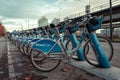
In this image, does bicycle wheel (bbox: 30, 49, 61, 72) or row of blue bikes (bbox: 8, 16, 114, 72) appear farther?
bicycle wheel (bbox: 30, 49, 61, 72)

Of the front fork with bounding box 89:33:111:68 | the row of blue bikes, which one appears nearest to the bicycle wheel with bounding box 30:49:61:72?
the row of blue bikes

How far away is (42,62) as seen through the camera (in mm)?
6648

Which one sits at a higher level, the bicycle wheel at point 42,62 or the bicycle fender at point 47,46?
the bicycle fender at point 47,46

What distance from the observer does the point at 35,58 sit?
6.70m

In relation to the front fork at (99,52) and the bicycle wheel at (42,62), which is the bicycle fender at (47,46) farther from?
the front fork at (99,52)

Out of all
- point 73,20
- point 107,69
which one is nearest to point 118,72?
point 107,69

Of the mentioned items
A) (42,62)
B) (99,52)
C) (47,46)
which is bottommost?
(42,62)

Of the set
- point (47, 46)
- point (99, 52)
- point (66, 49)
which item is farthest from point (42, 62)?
point (99, 52)

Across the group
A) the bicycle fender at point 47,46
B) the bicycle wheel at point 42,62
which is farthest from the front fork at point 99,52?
the bicycle wheel at point 42,62

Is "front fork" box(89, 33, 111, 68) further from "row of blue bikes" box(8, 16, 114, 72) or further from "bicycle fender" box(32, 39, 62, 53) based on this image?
"bicycle fender" box(32, 39, 62, 53)

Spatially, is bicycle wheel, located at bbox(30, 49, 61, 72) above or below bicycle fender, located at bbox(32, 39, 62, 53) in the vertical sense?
below

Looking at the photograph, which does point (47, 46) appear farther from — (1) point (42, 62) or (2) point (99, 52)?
(2) point (99, 52)

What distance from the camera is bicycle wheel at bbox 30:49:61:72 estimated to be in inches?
240

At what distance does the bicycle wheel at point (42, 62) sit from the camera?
20.0ft
